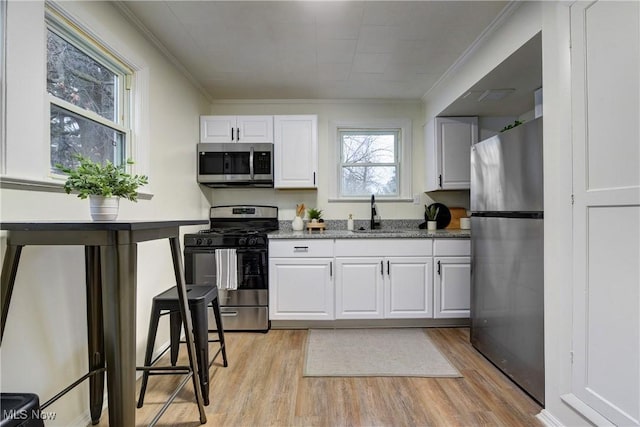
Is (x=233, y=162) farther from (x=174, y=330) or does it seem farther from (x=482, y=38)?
(x=482, y=38)

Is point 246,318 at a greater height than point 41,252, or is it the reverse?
point 41,252

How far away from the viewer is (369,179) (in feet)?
11.4

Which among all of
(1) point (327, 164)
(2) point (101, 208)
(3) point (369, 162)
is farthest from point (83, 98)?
(3) point (369, 162)

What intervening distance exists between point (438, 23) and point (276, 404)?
2.61 metres

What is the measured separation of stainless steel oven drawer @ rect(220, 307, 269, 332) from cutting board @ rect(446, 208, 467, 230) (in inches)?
87.8

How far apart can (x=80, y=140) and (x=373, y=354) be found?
2382 millimetres

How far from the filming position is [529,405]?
1.66m

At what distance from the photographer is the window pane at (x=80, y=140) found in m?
1.47

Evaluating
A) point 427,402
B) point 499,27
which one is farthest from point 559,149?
point 427,402

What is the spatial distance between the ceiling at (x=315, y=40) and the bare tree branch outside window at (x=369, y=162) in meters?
0.59

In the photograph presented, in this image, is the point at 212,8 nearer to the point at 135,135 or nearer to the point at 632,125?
the point at 135,135

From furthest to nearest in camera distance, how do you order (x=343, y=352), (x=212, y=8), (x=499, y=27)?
(x=343, y=352)
(x=499, y=27)
(x=212, y=8)

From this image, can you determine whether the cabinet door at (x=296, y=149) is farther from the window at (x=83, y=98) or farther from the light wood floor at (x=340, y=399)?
the light wood floor at (x=340, y=399)

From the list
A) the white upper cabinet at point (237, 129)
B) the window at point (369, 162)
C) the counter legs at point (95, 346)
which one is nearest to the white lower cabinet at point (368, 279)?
the window at point (369, 162)
